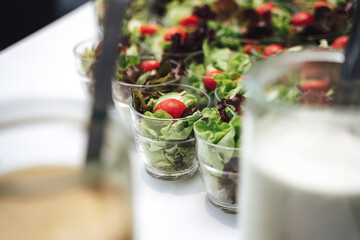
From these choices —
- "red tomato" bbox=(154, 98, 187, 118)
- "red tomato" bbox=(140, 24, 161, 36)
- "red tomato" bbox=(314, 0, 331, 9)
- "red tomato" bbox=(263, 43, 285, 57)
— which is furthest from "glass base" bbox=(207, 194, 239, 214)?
"red tomato" bbox=(314, 0, 331, 9)

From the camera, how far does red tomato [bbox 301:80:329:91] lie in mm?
406

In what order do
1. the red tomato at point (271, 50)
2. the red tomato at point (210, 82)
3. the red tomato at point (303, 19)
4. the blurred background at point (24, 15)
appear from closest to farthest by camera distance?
the red tomato at point (210, 82) → the red tomato at point (271, 50) → the red tomato at point (303, 19) → the blurred background at point (24, 15)

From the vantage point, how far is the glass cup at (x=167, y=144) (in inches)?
23.2

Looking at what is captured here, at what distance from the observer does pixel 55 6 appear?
246 centimetres

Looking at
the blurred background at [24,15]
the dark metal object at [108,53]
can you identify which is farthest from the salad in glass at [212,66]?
the blurred background at [24,15]

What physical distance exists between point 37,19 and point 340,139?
2.36 metres

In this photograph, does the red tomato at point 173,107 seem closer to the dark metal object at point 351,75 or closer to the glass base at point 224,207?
the glass base at point 224,207

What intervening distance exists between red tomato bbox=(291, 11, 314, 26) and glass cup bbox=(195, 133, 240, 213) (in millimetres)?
590

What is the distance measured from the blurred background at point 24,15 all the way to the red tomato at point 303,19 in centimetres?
166

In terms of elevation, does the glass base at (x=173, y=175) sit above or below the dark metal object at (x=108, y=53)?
below

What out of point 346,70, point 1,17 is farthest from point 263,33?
point 1,17

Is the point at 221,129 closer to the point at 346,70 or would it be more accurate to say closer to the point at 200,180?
the point at 200,180

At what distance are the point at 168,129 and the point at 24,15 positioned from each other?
6.78 ft

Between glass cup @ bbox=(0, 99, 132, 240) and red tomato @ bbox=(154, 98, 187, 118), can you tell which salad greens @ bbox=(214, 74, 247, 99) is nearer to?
red tomato @ bbox=(154, 98, 187, 118)
